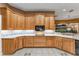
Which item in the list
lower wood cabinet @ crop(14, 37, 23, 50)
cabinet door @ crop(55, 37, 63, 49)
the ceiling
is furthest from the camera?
cabinet door @ crop(55, 37, 63, 49)

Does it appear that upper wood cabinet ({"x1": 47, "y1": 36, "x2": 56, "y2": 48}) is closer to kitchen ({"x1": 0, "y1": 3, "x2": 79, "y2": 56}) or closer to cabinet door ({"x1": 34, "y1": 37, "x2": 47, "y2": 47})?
kitchen ({"x1": 0, "y1": 3, "x2": 79, "y2": 56})

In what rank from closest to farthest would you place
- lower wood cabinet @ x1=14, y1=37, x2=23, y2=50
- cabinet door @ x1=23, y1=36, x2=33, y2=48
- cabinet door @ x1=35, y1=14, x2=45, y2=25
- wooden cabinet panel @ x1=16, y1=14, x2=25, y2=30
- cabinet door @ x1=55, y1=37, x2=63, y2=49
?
lower wood cabinet @ x1=14, y1=37, x2=23, y2=50, cabinet door @ x1=55, y1=37, x2=63, y2=49, wooden cabinet panel @ x1=16, y1=14, x2=25, y2=30, cabinet door @ x1=23, y1=36, x2=33, y2=48, cabinet door @ x1=35, y1=14, x2=45, y2=25

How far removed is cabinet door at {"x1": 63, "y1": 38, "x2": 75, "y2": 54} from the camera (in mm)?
5415

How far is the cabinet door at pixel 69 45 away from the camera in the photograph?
5.41 meters

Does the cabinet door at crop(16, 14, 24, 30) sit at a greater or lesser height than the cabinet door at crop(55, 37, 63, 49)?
greater

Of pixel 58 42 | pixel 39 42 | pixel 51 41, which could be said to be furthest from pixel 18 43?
pixel 58 42

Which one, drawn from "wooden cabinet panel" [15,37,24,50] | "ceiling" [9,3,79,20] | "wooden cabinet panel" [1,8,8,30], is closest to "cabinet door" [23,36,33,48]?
"wooden cabinet panel" [15,37,24,50]

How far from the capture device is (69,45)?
574 centimetres

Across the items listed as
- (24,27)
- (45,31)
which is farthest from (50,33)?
(24,27)

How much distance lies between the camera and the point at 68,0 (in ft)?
4.90

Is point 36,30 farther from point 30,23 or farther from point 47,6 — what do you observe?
point 47,6

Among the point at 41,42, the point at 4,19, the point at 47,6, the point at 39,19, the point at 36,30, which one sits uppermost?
the point at 47,6

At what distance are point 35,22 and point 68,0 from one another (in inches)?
263

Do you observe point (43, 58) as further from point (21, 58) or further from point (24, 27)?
point (24, 27)
